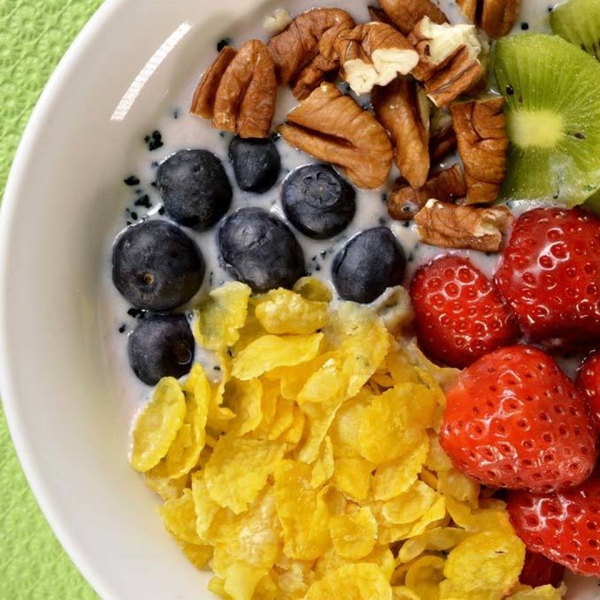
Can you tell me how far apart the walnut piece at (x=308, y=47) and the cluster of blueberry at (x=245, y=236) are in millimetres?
95

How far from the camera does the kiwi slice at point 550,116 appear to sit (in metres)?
1.20

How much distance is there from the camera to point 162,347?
1.28 metres

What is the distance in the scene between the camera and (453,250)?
1281mm

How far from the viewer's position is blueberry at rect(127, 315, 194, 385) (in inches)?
50.5

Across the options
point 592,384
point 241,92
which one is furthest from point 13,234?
point 592,384

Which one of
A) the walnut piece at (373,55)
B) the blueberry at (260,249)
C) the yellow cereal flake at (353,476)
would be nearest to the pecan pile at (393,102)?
the walnut piece at (373,55)

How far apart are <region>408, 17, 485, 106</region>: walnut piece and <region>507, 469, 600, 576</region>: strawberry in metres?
0.54

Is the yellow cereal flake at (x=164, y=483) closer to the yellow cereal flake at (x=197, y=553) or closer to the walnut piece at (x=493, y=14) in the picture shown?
the yellow cereal flake at (x=197, y=553)

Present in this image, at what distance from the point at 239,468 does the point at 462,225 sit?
436 mm

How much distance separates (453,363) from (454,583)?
11.5 inches

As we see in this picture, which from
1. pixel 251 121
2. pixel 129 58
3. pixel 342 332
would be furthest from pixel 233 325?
pixel 129 58

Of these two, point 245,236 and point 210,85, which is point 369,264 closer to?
point 245,236

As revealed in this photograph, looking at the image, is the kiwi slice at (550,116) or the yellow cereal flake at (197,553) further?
the yellow cereal flake at (197,553)

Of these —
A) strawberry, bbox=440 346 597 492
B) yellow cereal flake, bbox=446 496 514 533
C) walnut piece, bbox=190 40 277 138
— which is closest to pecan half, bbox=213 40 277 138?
walnut piece, bbox=190 40 277 138
